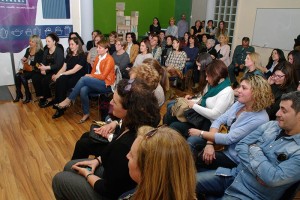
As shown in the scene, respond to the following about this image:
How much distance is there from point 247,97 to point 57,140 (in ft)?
8.12

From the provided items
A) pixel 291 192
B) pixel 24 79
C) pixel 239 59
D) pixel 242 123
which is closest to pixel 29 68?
pixel 24 79

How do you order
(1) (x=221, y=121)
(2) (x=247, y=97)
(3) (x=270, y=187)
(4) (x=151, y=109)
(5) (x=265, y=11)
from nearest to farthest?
(3) (x=270, y=187), (4) (x=151, y=109), (2) (x=247, y=97), (1) (x=221, y=121), (5) (x=265, y=11)

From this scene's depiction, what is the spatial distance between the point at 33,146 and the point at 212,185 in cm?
238

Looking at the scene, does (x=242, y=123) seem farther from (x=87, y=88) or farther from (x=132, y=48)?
(x=132, y=48)

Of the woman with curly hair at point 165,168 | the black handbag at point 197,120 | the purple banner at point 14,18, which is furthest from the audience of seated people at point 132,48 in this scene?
the woman with curly hair at point 165,168

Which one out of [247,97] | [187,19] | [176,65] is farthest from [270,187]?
[187,19]

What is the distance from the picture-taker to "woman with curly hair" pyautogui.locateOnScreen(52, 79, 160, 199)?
56.9 inches

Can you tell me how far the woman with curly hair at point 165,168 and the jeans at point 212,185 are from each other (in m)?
0.76

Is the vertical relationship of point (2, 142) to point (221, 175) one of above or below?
below

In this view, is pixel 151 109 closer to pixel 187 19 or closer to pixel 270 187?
pixel 270 187

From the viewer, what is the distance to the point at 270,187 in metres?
1.49

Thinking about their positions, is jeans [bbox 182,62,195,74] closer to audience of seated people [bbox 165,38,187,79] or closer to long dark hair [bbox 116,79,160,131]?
audience of seated people [bbox 165,38,187,79]

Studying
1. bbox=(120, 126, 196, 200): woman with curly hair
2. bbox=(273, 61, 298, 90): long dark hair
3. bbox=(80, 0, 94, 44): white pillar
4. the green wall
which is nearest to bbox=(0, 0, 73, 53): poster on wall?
bbox=(80, 0, 94, 44): white pillar

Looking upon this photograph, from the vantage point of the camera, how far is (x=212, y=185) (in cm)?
177
